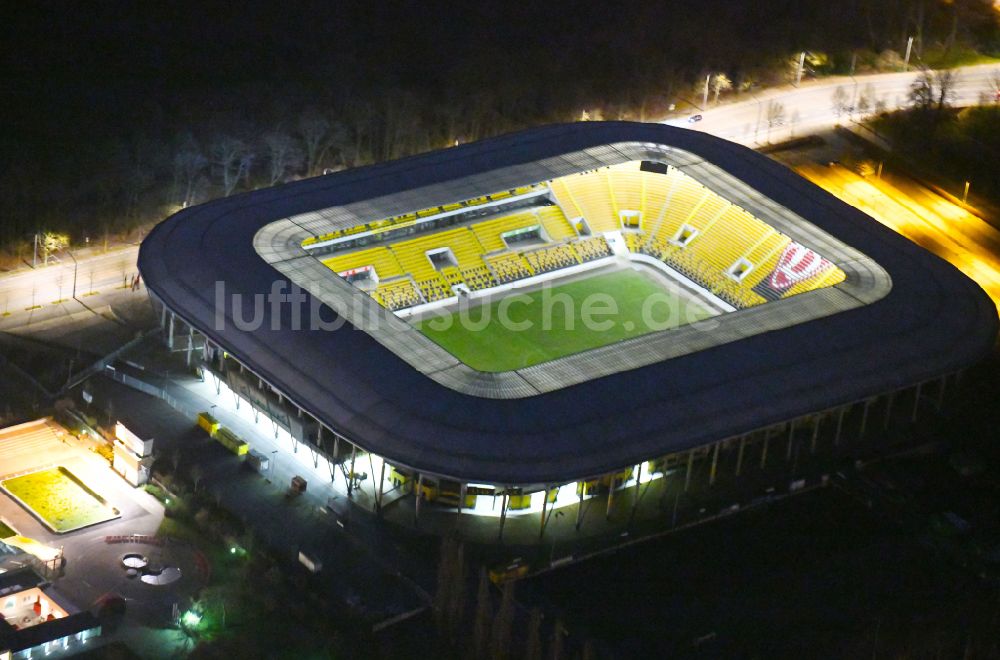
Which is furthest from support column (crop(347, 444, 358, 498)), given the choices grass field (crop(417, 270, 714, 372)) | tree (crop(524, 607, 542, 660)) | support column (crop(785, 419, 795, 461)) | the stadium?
support column (crop(785, 419, 795, 461))

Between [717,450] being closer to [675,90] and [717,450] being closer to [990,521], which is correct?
[990,521]

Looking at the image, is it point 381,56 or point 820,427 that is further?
point 381,56

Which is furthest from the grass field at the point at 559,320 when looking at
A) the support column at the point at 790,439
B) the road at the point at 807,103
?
the road at the point at 807,103

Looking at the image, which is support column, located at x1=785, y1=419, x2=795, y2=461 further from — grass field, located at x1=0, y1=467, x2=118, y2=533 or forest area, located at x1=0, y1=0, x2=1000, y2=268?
forest area, located at x1=0, y1=0, x2=1000, y2=268

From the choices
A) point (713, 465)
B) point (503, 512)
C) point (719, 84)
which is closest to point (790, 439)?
point (713, 465)

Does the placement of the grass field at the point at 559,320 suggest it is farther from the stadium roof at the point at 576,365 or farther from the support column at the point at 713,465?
the support column at the point at 713,465

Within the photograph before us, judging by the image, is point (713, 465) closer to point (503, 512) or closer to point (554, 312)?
point (503, 512)

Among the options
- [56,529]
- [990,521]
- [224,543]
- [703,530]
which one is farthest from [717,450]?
[56,529]
